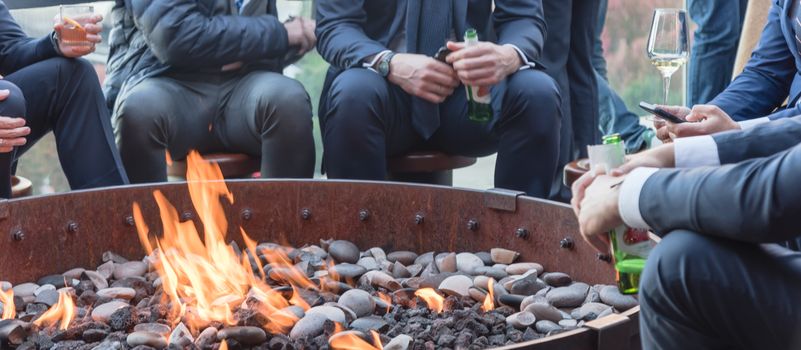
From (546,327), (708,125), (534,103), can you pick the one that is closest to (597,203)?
(546,327)

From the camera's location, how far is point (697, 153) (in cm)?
203

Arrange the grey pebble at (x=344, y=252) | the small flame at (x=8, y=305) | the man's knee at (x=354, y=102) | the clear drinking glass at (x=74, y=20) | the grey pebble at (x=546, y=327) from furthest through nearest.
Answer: the man's knee at (x=354, y=102)
the clear drinking glass at (x=74, y=20)
the grey pebble at (x=344, y=252)
the small flame at (x=8, y=305)
the grey pebble at (x=546, y=327)

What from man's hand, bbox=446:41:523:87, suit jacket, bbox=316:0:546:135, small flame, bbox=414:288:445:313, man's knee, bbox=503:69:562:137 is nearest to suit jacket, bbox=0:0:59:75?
suit jacket, bbox=316:0:546:135

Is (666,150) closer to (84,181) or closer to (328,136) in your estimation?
(328,136)

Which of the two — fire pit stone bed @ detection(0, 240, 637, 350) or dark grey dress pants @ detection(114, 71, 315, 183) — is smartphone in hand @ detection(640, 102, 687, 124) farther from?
dark grey dress pants @ detection(114, 71, 315, 183)

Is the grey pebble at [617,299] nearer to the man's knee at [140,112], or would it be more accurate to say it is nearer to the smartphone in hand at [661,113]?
the smartphone in hand at [661,113]

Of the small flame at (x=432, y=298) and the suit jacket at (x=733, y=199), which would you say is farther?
the small flame at (x=432, y=298)

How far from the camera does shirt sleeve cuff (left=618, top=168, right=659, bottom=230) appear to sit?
1762 millimetres

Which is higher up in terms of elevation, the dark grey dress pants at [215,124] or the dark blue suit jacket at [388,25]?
the dark blue suit jacket at [388,25]

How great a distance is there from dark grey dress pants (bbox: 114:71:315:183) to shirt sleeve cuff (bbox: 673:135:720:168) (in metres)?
1.76

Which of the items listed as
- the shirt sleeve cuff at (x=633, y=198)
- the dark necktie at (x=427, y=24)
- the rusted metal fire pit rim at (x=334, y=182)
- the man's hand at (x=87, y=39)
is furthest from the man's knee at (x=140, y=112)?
the shirt sleeve cuff at (x=633, y=198)

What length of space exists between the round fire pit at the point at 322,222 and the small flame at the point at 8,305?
0.49ft

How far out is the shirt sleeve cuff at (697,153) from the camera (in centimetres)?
203

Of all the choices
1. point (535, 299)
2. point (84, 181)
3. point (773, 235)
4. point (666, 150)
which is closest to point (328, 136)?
point (84, 181)
